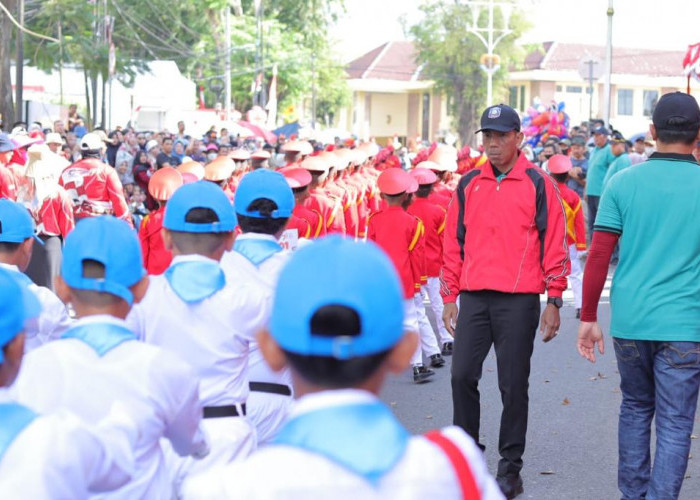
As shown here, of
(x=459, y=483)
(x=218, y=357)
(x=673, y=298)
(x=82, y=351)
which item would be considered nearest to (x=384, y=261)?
(x=459, y=483)

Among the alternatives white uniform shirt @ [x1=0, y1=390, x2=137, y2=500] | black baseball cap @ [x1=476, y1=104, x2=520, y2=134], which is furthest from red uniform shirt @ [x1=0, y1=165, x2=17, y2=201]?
white uniform shirt @ [x1=0, y1=390, x2=137, y2=500]

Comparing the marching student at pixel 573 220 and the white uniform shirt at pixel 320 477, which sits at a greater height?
the white uniform shirt at pixel 320 477

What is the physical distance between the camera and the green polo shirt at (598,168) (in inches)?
723

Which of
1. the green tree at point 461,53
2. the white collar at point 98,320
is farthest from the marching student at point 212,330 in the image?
the green tree at point 461,53

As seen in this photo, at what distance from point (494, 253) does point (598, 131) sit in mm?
13296

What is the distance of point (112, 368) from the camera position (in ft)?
10.4

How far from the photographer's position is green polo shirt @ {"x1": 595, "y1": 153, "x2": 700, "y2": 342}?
500 centimetres

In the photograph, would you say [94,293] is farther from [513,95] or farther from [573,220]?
[513,95]

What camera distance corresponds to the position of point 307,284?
206cm

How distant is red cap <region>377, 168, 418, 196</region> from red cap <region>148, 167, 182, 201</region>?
204cm

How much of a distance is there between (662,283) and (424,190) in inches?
252

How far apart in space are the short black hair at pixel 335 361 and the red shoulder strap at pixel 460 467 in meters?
0.19

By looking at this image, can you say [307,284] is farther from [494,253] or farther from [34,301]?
[494,253]

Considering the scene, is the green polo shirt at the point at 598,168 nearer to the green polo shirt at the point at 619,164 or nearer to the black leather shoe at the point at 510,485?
the green polo shirt at the point at 619,164
